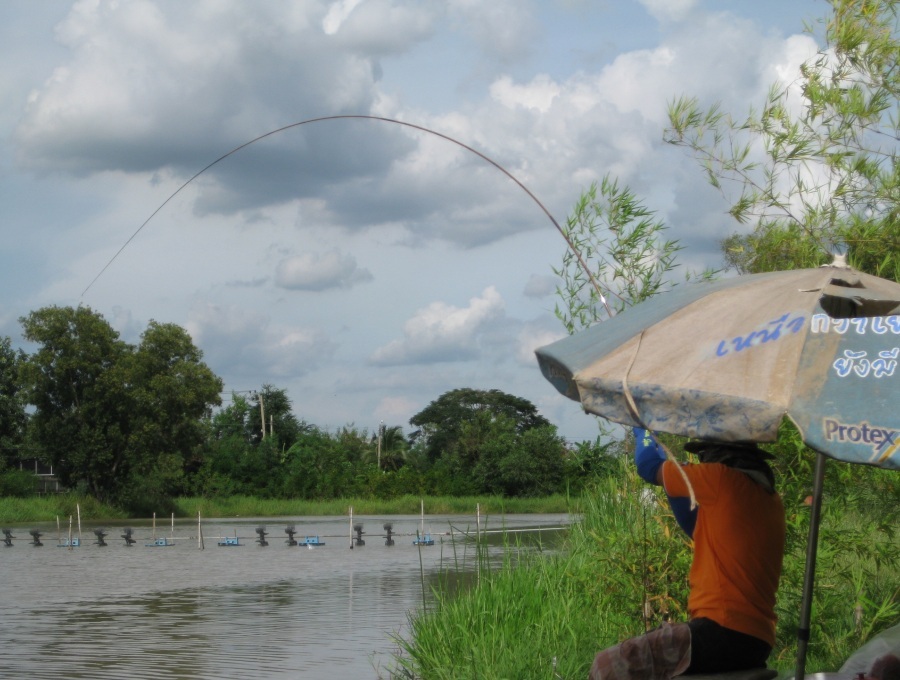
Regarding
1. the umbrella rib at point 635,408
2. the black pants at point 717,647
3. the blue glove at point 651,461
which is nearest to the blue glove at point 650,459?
the blue glove at point 651,461

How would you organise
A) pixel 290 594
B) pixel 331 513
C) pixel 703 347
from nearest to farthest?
pixel 703 347 < pixel 290 594 < pixel 331 513

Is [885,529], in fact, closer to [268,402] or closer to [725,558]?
[725,558]

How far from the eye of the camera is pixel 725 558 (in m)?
3.53

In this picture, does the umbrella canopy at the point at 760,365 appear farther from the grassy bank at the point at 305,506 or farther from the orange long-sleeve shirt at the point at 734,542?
the grassy bank at the point at 305,506

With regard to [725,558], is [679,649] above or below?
below

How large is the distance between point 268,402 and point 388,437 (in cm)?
707

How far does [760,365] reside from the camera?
3105 millimetres

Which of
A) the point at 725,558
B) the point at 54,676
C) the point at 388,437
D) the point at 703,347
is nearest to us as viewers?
the point at 703,347

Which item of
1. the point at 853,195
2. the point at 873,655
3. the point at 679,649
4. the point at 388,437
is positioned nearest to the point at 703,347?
the point at 679,649

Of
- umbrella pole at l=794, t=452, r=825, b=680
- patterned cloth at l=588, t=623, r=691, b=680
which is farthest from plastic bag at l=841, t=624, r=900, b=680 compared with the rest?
patterned cloth at l=588, t=623, r=691, b=680

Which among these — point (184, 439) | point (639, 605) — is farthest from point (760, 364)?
point (184, 439)

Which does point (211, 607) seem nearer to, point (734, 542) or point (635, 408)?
point (734, 542)

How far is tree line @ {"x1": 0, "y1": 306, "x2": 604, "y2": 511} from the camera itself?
4069 centimetres

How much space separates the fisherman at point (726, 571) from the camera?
3521mm
